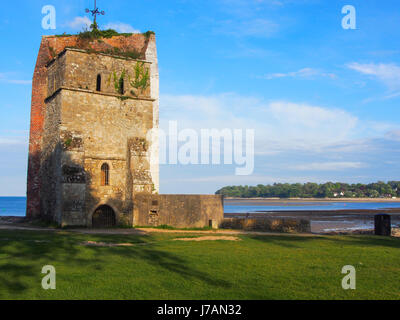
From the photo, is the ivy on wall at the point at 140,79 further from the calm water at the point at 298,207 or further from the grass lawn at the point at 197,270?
the calm water at the point at 298,207

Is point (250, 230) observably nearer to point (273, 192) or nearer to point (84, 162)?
point (84, 162)

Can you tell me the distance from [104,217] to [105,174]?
2.64 meters

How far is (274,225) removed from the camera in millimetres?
22750

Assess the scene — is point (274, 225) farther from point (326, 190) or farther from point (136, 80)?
point (326, 190)

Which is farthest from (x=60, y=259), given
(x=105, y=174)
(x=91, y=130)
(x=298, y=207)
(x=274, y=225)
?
(x=298, y=207)

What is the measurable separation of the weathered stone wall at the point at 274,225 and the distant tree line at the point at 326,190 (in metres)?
151

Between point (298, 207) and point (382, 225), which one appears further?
point (298, 207)

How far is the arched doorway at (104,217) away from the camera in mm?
25000

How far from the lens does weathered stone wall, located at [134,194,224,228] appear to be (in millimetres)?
23922

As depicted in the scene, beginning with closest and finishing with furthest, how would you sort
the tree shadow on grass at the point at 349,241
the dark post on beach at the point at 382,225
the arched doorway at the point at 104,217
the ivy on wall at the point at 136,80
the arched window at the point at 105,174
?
the tree shadow on grass at the point at 349,241 < the dark post on beach at the point at 382,225 < the arched doorway at the point at 104,217 < the arched window at the point at 105,174 < the ivy on wall at the point at 136,80

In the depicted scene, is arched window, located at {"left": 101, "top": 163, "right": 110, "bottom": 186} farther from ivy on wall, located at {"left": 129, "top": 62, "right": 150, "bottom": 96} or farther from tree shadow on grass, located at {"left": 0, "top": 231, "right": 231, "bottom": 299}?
tree shadow on grass, located at {"left": 0, "top": 231, "right": 231, "bottom": 299}

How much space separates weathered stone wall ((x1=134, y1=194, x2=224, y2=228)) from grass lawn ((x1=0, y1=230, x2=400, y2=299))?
8525 millimetres

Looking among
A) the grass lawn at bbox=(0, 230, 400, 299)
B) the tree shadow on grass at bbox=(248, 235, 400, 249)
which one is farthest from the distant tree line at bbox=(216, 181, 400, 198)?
the grass lawn at bbox=(0, 230, 400, 299)

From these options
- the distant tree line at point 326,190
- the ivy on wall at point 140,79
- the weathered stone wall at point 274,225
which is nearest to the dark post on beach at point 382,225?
the weathered stone wall at point 274,225
